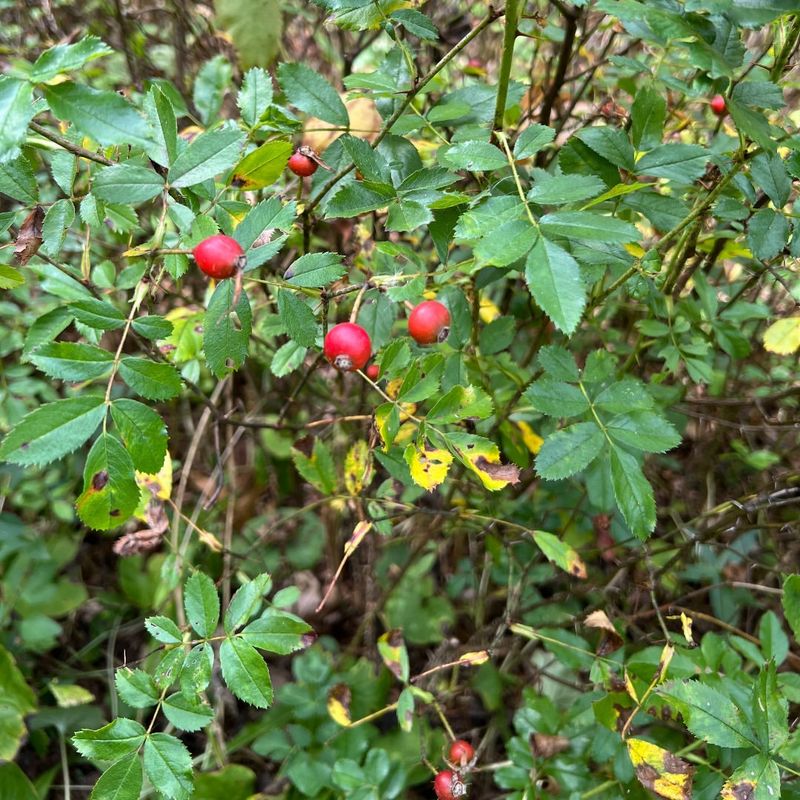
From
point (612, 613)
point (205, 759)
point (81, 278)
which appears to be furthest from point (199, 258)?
point (205, 759)

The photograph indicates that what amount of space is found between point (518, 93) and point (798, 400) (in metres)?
1.27

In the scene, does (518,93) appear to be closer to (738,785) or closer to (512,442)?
(512,442)

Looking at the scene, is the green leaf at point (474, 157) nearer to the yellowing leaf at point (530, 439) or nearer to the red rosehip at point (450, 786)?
the yellowing leaf at point (530, 439)

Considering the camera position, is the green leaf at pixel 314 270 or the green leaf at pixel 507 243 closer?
the green leaf at pixel 507 243

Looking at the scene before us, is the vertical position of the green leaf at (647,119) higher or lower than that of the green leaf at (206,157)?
lower

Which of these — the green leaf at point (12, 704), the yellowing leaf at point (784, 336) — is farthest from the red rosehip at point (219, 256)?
the green leaf at point (12, 704)

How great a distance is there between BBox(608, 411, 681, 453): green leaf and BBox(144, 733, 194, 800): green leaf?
0.86 meters

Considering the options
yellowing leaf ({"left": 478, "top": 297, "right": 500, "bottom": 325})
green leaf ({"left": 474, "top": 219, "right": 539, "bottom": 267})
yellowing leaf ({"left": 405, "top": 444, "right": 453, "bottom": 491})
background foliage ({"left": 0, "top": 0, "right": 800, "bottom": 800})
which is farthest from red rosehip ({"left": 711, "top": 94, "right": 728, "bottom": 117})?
yellowing leaf ({"left": 405, "top": 444, "right": 453, "bottom": 491})

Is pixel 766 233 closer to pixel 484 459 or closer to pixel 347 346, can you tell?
pixel 484 459

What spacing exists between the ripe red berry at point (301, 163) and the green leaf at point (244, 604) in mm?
692

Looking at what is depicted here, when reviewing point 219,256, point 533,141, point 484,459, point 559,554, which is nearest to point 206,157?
point 219,256

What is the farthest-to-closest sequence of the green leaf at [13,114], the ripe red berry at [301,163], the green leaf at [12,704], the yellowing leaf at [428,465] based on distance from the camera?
the green leaf at [12,704], the ripe red berry at [301,163], the yellowing leaf at [428,465], the green leaf at [13,114]

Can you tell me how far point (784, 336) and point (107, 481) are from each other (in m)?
1.42

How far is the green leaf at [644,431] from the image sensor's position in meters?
1.11
